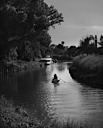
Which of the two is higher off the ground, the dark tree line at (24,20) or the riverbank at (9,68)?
the dark tree line at (24,20)

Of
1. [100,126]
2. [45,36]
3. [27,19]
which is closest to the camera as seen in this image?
[27,19]

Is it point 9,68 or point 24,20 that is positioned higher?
point 24,20

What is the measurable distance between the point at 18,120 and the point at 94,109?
13904 millimetres

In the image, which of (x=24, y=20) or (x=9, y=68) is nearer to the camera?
(x=24, y=20)

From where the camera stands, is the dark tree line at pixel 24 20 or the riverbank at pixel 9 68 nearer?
the dark tree line at pixel 24 20

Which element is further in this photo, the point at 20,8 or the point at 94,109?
the point at 94,109

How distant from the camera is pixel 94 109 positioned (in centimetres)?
2467

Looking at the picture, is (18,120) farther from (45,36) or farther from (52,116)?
(52,116)

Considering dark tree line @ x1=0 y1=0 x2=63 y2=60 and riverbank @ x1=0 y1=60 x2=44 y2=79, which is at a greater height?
dark tree line @ x1=0 y1=0 x2=63 y2=60

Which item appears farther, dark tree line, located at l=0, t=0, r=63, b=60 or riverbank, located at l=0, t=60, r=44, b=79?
riverbank, located at l=0, t=60, r=44, b=79

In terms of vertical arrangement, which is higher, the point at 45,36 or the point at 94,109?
the point at 45,36

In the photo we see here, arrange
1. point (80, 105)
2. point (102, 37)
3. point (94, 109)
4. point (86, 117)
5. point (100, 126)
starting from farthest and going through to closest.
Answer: point (102, 37), point (80, 105), point (94, 109), point (86, 117), point (100, 126)

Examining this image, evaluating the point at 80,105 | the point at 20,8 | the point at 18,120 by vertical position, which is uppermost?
the point at 20,8

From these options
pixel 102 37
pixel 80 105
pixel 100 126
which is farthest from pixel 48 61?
pixel 100 126
